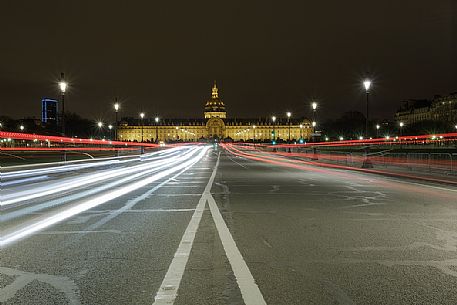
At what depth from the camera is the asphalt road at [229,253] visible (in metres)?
5.40

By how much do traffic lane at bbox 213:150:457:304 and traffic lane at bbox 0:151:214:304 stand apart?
1.25 m

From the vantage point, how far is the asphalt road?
5402 millimetres

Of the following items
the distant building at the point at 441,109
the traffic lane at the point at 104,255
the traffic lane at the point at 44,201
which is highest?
the distant building at the point at 441,109

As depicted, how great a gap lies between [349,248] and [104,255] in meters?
3.66

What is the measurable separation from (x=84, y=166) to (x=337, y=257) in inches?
1111

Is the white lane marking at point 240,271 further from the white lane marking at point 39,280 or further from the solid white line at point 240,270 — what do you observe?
Answer: the white lane marking at point 39,280

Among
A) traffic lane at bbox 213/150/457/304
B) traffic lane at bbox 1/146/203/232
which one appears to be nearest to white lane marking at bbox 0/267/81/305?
traffic lane at bbox 213/150/457/304

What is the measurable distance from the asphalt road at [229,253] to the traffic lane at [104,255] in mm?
16

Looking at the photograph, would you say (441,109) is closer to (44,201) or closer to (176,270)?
(44,201)

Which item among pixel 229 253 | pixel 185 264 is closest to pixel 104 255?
pixel 185 264

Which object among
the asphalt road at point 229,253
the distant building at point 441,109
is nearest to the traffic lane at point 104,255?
the asphalt road at point 229,253

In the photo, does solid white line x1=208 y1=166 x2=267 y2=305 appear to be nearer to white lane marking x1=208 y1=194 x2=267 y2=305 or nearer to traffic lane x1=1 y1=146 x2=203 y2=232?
white lane marking x1=208 y1=194 x2=267 y2=305

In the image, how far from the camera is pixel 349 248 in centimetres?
777

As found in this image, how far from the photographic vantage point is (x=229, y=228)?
9742 millimetres
